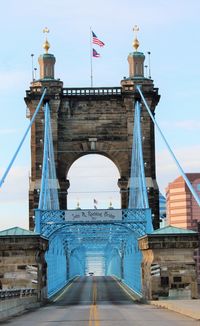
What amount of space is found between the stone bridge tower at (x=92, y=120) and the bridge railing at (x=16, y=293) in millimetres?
30199

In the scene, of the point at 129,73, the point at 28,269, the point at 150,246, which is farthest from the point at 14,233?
the point at 129,73

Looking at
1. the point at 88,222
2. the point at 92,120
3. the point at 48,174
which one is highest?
the point at 92,120

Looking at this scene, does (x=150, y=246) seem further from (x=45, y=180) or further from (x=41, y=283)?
(x=45, y=180)

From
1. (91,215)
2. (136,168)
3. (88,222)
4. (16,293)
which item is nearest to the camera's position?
(16,293)

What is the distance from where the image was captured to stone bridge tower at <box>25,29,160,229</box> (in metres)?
85.9

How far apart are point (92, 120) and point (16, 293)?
4151 centimetres

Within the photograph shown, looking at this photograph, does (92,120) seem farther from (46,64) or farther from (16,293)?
(16,293)

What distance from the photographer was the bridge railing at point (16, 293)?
133 feet

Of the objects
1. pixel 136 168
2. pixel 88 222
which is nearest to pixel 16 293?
pixel 88 222

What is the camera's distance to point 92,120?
87.1 metres

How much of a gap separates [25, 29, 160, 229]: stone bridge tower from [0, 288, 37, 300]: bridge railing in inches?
1189

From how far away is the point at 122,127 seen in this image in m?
87.1

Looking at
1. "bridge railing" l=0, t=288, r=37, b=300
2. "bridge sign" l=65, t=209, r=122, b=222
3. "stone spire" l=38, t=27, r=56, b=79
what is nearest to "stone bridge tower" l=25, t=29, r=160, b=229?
"stone spire" l=38, t=27, r=56, b=79

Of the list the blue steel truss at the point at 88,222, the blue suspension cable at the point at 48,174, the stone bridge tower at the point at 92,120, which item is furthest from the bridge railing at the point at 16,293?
the stone bridge tower at the point at 92,120
